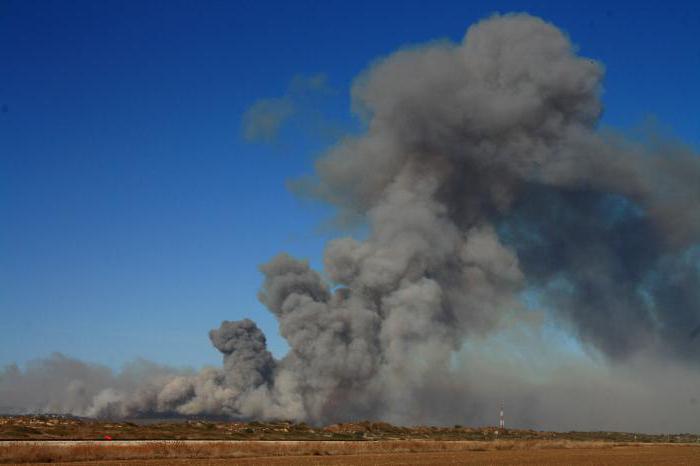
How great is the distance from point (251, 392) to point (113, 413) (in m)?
44.0

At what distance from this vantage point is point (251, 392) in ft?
400

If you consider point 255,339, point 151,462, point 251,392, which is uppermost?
point 255,339

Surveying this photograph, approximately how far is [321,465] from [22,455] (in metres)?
16.9

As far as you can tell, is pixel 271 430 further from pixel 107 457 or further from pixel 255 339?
pixel 107 457

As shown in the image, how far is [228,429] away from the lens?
88500 millimetres

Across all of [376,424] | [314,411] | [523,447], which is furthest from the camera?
[314,411]

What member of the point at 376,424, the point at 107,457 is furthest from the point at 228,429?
the point at 107,457

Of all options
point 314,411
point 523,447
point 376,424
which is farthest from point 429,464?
point 314,411

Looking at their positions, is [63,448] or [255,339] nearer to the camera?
[63,448]

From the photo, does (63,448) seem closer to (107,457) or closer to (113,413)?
(107,457)

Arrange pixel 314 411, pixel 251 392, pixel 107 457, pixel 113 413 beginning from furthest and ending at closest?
pixel 113 413, pixel 251 392, pixel 314 411, pixel 107 457

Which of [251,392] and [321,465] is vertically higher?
[251,392]

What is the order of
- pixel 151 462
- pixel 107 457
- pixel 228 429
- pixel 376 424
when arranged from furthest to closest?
pixel 376 424, pixel 228 429, pixel 107 457, pixel 151 462

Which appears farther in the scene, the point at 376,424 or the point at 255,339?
the point at 255,339
